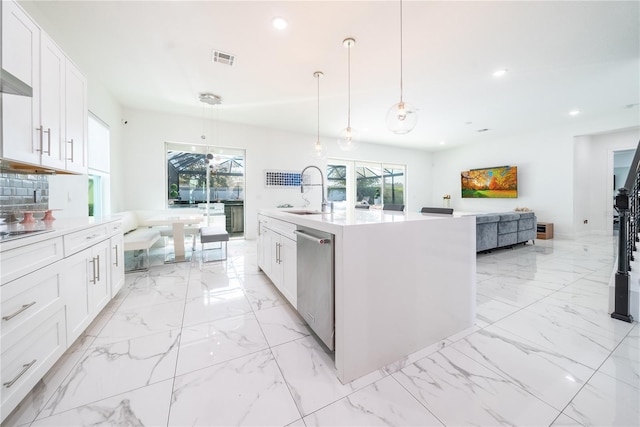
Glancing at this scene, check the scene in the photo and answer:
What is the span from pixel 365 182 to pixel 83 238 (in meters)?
7.19

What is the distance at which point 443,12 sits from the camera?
225cm

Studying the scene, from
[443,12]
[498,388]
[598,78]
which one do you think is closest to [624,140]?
[598,78]

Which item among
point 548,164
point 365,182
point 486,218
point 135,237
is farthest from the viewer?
point 365,182

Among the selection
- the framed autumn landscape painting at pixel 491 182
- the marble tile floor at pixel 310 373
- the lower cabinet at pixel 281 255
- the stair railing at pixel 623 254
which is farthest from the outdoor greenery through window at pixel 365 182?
the marble tile floor at pixel 310 373

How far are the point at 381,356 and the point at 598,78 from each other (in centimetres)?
534

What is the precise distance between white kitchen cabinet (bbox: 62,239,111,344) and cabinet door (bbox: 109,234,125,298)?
11cm

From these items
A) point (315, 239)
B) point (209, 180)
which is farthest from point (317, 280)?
point (209, 180)

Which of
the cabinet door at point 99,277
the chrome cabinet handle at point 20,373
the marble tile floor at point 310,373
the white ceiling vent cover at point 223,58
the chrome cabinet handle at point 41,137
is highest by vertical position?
the white ceiling vent cover at point 223,58

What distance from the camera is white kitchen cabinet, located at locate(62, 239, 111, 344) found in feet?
4.83

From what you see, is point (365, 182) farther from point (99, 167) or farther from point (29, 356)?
point (29, 356)

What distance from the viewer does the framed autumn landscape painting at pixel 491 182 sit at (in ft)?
21.7

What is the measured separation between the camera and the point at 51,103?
1.76 m

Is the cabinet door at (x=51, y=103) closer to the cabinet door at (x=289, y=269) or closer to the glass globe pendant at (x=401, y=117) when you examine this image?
the cabinet door at (x=289, y=269)

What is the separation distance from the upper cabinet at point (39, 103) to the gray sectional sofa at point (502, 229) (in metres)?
5.28
